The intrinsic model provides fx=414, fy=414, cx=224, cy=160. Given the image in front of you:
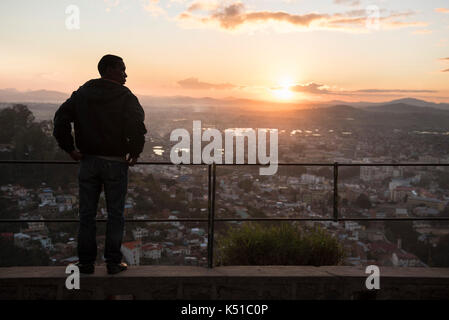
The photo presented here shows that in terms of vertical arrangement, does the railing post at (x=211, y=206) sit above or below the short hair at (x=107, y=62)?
below

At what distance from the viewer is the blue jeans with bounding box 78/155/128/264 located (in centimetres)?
345

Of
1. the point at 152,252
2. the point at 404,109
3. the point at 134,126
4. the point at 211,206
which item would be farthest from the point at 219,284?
the point at 404,109

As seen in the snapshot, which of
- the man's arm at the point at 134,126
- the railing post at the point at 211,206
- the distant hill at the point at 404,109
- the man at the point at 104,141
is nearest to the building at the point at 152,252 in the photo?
the railing post at the point at 211,206

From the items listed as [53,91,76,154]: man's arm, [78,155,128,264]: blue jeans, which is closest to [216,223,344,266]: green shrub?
[78,155,128,264]: blue jeans

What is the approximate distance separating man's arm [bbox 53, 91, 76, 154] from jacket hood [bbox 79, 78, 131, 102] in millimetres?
156

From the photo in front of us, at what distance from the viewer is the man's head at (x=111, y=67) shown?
344 centimetres

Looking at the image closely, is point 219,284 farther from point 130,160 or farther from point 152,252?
point 152,252

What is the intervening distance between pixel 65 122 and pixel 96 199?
0.70 metres

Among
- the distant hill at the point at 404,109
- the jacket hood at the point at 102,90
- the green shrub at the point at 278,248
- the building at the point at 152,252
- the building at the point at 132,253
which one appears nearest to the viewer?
the jacket hood at the point at 102,90

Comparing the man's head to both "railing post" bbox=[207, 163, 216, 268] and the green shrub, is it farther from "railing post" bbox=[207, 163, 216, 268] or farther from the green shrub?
the green shrub

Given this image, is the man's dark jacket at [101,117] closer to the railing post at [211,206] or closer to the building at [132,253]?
the railing post at [211,206]

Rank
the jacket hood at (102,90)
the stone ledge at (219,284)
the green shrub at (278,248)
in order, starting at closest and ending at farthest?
the jacket hood at (102,90)
the stone ledge at (219,284)
the green shrub at (278,248)
